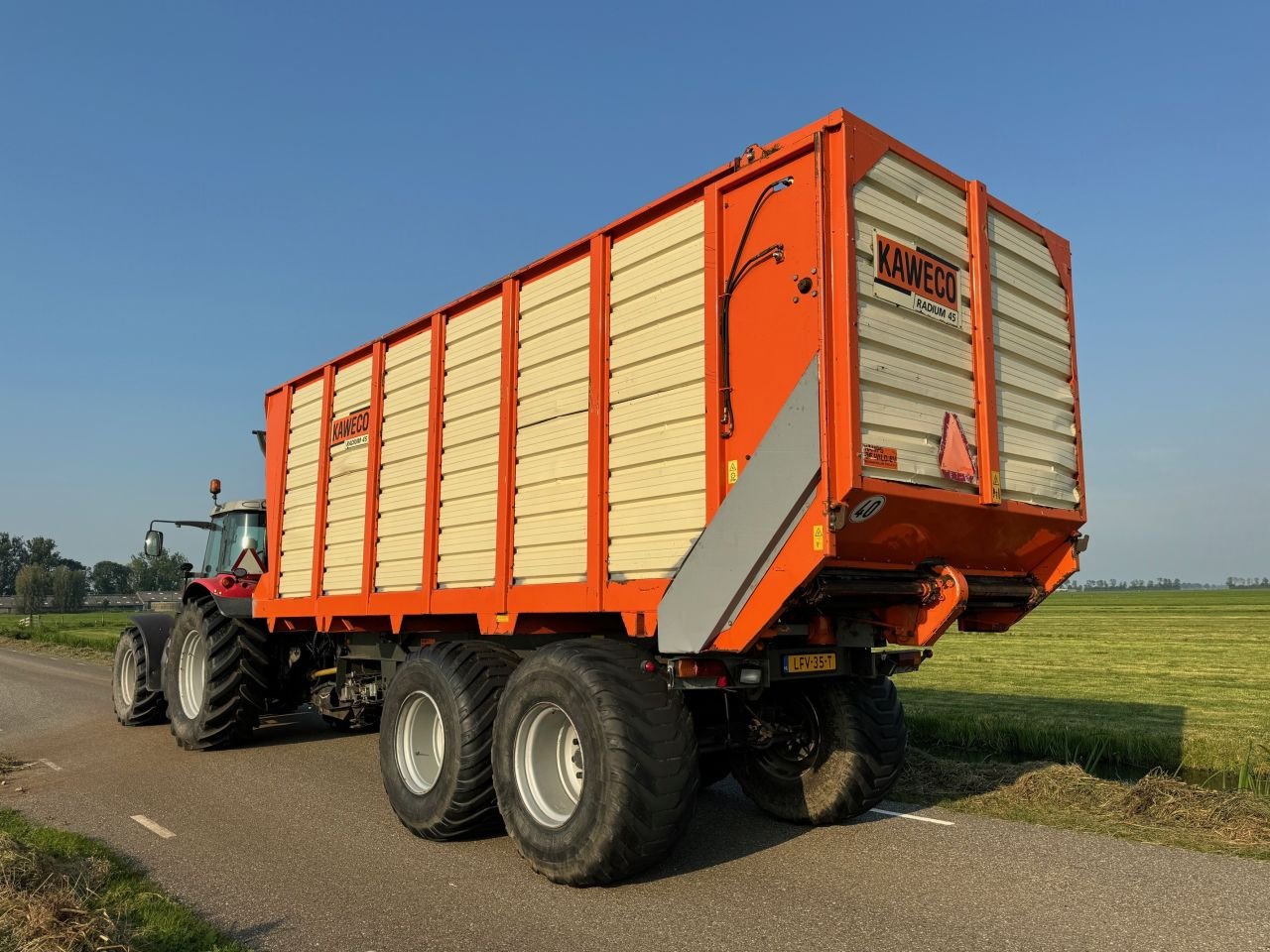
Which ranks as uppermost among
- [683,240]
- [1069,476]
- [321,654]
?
[683,240]

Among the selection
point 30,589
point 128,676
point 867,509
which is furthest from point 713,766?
point 30,589

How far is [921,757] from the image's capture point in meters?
8.01

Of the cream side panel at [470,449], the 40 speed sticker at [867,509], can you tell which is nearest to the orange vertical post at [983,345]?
the 40 speed sticker at [867,509]

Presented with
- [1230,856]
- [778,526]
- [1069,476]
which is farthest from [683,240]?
[1230,856]

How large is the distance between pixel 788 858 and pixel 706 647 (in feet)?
5.21

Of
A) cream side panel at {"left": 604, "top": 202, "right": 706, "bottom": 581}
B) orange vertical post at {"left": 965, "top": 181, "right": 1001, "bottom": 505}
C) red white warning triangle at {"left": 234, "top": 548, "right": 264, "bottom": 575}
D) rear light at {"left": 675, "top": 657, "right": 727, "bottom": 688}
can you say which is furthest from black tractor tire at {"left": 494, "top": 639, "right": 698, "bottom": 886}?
red white warning triangle at {"left": 234, "top": 548, "right": 264, "bottom": 575}

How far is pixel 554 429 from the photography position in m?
5.92

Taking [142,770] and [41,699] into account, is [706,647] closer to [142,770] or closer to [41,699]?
[142,770]

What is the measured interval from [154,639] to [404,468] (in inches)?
227

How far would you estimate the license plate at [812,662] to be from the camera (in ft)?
16.6

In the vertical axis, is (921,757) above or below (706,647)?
below

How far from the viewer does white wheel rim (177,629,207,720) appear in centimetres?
951

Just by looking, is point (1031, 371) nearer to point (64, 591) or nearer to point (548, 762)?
point (548, 762)

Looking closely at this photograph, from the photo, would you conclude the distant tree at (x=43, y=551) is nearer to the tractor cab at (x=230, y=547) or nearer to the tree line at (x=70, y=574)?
the tree line at (x=70, y=574)
